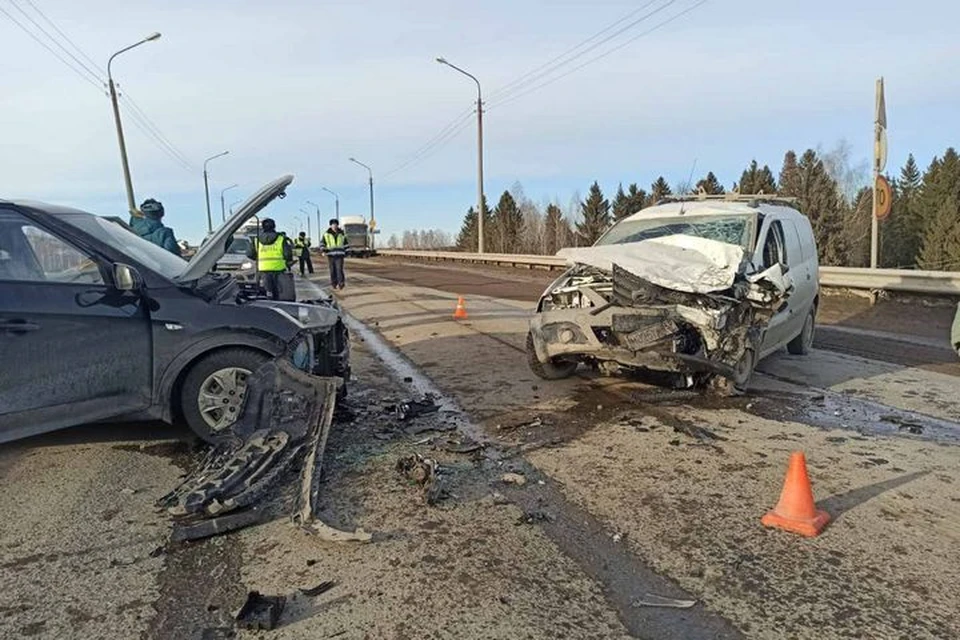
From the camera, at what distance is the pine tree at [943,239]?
44.7 meters

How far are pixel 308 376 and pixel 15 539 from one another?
6.04ft

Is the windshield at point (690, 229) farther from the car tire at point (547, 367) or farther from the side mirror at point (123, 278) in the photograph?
the side mirror at point (123, 278)

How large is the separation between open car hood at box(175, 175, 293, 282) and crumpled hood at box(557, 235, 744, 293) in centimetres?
299

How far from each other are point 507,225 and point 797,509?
82695mm

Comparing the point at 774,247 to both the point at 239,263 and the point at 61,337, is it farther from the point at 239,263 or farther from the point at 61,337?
the point at 239,263

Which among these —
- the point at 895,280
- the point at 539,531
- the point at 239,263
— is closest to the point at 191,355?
the point at 539,531

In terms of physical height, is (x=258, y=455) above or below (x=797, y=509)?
above

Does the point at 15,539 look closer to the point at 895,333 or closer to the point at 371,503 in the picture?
the point at 371,503

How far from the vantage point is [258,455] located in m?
4.06

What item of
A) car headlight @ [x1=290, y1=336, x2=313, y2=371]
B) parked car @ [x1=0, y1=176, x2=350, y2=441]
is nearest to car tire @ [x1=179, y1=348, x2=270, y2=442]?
parked car @ [x1=0, y1=176, x2=350, y2=441]

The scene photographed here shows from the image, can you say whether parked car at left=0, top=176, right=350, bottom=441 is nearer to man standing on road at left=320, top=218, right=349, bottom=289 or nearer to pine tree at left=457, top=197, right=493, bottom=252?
man standing on road at left=320, top=218, right=349, bottom=289

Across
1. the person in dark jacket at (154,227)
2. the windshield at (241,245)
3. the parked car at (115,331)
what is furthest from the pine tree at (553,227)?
the parked car at (115,331)

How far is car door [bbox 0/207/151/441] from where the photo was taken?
4270 millimetres

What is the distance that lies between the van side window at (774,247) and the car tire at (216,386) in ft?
16.5
